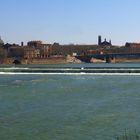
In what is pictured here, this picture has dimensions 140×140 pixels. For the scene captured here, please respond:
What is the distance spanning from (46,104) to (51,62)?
7972 centimetres

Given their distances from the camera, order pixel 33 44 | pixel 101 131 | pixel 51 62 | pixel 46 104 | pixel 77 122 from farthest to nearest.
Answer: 1. pixel 33 44
2. pixel 51 62
3. pixel 46 104
4. pixel 77 122
5. pixel 101 131

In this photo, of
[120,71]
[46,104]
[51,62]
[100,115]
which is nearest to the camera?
[100,115]

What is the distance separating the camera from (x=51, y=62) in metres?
98.7

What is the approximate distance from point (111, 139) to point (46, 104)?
7062mm

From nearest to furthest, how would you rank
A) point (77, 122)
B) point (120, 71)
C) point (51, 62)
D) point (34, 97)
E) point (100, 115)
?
point (77, 122) → point (100, 115) → point (34, 97) → point (120, 71) → point (51, 62)

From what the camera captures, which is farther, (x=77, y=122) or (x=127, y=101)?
(x=127, y=101)

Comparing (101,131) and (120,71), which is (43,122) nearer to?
(101,131)

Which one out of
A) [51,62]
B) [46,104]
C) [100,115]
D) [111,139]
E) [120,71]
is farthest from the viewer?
[51,62]

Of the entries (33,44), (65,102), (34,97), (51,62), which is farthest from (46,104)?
(33,44)

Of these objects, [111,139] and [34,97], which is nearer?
[111,139]

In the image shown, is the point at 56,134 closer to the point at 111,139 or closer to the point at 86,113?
the point at 111,139

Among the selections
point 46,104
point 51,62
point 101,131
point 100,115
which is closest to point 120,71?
point 46,104

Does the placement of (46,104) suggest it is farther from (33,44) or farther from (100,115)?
(33,44)

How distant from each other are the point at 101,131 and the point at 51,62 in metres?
85.6
